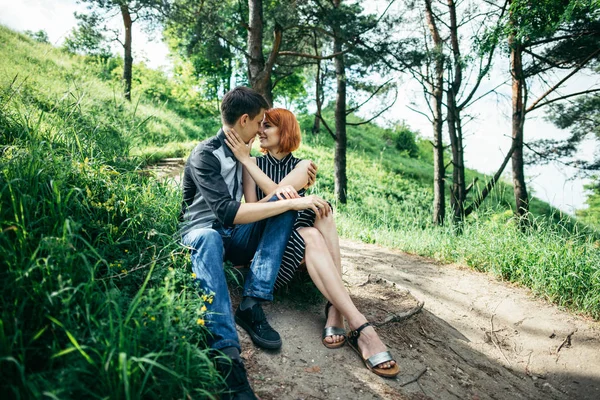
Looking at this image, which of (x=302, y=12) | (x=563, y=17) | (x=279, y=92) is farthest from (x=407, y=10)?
(x=279, y=92)

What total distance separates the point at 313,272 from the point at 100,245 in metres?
1.27

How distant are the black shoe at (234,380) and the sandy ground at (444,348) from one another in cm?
21

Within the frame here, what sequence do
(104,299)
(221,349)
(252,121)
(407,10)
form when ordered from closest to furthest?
1. (104,299)
2. (221,349)
3. (252,121)
4. (407,10)

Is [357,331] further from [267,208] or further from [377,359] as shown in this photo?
[267,208]

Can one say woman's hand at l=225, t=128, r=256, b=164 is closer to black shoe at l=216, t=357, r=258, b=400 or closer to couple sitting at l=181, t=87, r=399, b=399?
couple sitting at l=181, t=87, r=399, b=399

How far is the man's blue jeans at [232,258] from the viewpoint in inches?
72.4

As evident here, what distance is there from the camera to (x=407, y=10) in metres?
7.48

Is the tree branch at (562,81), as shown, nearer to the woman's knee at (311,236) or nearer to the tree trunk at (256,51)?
the tree trunk at (256,51)

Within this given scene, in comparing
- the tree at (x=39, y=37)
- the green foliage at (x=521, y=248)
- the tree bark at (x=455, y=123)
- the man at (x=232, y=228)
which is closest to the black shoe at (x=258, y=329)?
the man at (x=232, y=228)

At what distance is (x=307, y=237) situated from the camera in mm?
2432

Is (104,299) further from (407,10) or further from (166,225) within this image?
(407,10)

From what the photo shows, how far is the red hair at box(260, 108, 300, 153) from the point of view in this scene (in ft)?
9.14

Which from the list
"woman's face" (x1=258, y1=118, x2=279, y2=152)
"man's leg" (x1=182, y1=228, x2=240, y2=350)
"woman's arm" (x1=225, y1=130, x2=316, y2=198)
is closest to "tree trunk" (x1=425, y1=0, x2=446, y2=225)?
"woman's arm" (x1=225, y1=130, x2=316, y2=198)

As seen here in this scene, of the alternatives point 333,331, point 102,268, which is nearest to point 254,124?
point 102,268
